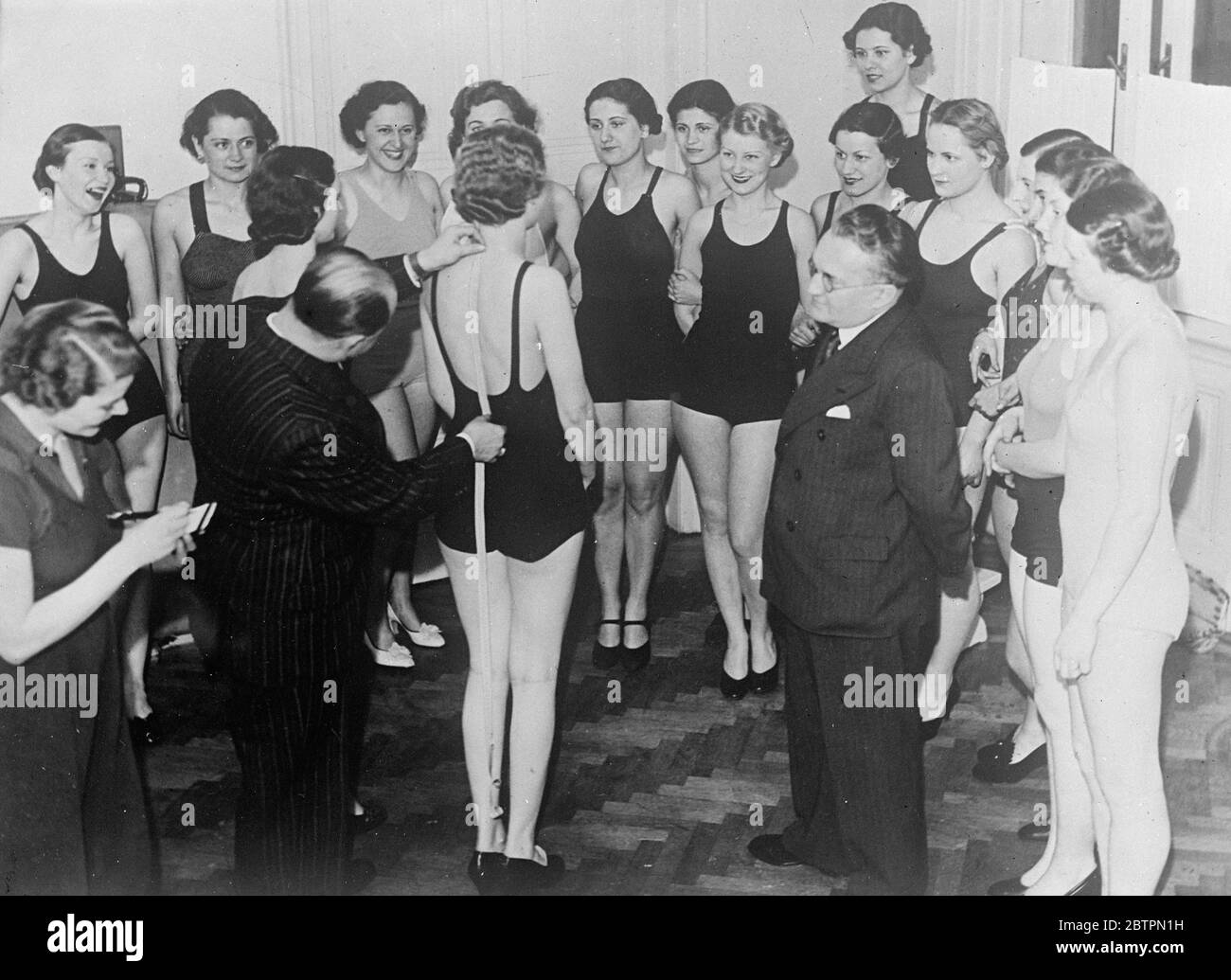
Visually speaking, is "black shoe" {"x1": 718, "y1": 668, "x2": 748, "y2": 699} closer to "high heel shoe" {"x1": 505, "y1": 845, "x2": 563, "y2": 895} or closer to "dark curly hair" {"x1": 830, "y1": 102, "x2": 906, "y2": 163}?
"high heel shoe" {"x1": 505, "y1": 845, "x2": 563, "y2": 895}

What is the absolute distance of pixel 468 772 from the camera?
11.9 feet

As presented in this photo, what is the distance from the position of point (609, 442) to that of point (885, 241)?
139 centimetres

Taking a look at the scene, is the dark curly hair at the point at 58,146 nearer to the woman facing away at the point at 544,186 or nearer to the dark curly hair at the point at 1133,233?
the woman facing away at the point at 544,186

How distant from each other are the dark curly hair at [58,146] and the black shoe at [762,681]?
7.29ft

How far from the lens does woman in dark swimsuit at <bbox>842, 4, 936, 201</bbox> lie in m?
3.82

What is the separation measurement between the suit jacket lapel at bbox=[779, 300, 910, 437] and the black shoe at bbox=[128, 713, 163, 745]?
2.00 m

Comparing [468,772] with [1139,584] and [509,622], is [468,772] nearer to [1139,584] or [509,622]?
[509,622]

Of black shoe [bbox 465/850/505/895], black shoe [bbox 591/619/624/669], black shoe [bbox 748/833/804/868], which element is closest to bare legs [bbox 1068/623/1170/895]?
black shoe [bbox 748/833/804/868]

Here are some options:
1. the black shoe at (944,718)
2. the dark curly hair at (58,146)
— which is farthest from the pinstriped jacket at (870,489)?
the dark curly hair at (58,146)

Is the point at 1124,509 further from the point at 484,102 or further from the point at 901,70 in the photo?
the point at 484,102

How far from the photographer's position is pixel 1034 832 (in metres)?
3.72
